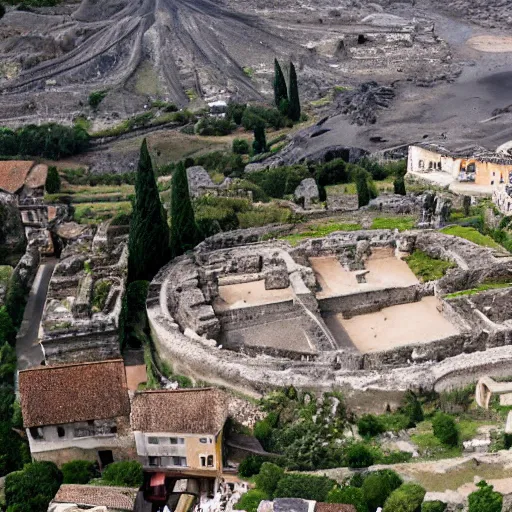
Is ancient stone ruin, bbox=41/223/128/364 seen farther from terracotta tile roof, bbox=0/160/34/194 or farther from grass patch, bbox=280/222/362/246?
terracotta tile roof, bbox=0/160/34/194

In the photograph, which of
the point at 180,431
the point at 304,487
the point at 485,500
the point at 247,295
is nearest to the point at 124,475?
the point at 180,431

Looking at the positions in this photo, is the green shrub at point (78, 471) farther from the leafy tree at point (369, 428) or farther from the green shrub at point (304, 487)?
the leafy tree at point (369, 428)

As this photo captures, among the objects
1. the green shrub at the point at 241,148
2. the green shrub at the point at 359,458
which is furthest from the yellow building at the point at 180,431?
the green shrub at the point at 241,148

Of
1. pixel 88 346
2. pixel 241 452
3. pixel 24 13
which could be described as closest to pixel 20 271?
pixel 88 346

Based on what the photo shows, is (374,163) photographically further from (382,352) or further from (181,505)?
(181,505)

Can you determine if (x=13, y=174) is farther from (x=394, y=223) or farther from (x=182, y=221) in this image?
(x=394, y=223)

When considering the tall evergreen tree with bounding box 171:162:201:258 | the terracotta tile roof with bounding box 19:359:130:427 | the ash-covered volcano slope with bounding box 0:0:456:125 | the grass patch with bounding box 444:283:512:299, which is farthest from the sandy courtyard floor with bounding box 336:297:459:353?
the ash-covered volcano slope with bounding box 0:0:456:125
